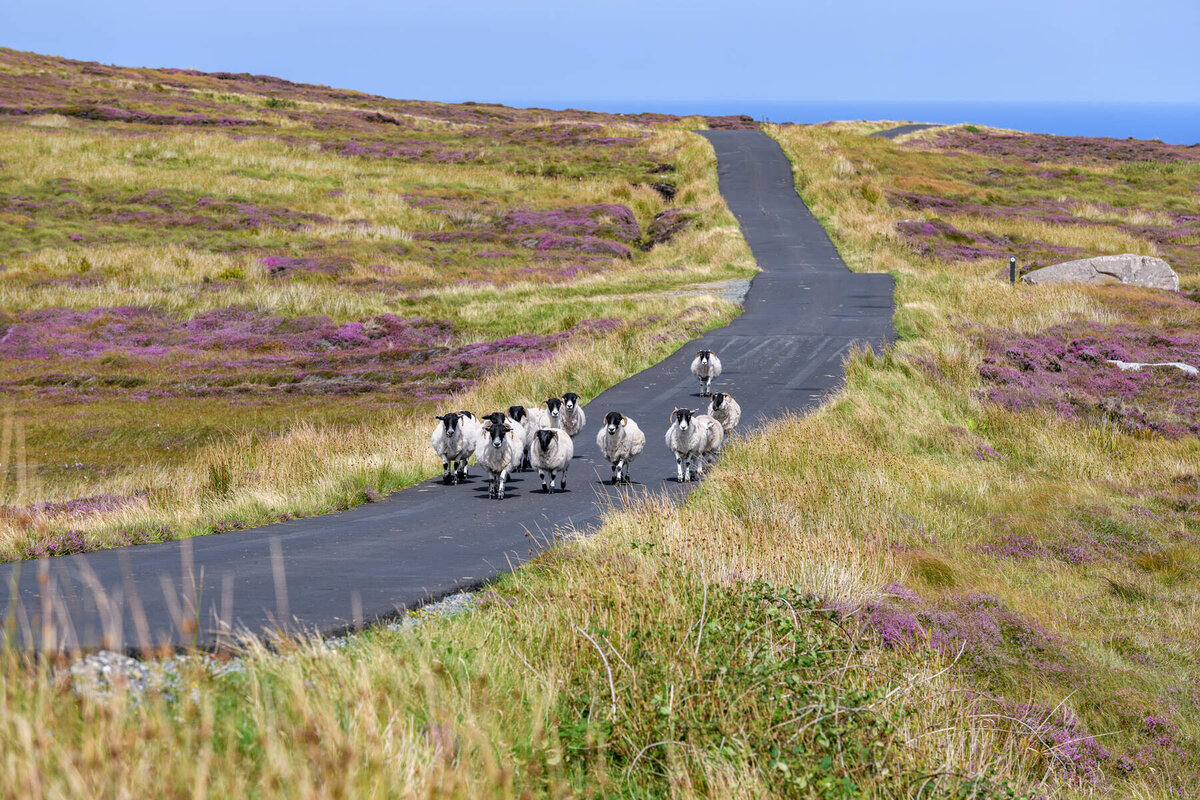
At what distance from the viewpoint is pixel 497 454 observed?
49.5 feet

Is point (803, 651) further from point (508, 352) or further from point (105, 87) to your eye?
point (105, 87)

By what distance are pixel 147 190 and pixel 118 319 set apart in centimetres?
2360

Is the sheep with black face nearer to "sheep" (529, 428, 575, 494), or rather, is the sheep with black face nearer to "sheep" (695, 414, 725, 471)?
"sheep" (529, 428, 575, 494)

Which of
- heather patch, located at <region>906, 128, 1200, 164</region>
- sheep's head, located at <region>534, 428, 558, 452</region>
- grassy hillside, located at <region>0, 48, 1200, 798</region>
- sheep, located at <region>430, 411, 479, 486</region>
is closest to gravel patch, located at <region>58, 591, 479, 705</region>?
grassy hillside, located at <region>0, 48, 1200, 798</region>

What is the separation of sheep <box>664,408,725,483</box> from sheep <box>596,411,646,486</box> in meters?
0.61

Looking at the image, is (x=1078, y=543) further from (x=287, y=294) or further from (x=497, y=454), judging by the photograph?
(x=287, y=294)

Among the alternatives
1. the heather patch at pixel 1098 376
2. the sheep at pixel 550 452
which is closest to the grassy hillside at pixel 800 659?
the heather patch at pixel 1098 376

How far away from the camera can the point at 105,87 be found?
306 feet

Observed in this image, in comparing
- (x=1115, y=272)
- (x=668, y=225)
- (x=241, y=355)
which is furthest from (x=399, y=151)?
(x=1115, y=272)

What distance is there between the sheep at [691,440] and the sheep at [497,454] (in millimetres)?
2668

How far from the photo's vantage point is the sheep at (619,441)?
1536 centimetres

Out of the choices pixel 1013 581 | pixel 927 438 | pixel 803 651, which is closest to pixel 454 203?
pixel 927 438

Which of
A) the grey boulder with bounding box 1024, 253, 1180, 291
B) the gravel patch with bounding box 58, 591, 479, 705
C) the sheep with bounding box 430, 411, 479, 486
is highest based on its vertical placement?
the grey boulder with bounding box 1024, 253, 1180, 291

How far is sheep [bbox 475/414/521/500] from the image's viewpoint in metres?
15.0
